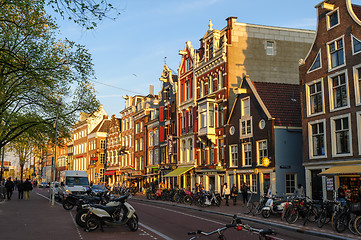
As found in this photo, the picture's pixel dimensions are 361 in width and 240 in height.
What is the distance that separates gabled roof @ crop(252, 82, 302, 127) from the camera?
1201 inches

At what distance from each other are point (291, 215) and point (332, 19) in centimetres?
1461

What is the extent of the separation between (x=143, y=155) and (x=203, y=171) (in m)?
21.6

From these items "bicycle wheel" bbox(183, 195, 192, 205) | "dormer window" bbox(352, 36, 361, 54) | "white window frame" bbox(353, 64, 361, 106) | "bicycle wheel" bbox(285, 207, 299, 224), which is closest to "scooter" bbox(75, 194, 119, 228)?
"bicycle wheel" bbox(285, 207, 299, 224)

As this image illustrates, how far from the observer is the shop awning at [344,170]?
68.6 feet

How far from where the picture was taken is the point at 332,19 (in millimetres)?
25047

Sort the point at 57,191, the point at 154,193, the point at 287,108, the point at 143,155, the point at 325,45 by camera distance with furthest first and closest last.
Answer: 1. the point at 143,155
2. the point at 154,193
3. the point at 57,191
4. the point at 287,108
5. the point at 325,45

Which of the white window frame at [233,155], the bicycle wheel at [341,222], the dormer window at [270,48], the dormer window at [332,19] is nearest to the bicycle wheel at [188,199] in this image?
the white window frame at [233,155]

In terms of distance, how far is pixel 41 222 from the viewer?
16.3 m

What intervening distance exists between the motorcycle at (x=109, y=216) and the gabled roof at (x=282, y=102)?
61.3 ft

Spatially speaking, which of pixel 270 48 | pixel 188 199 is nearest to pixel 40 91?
pixel 188 199

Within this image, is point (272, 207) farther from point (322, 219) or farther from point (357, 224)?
point (357, 224)

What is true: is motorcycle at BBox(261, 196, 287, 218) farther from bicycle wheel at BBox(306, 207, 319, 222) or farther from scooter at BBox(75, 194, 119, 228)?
scooter at BBox(75, 194, 119, 228)

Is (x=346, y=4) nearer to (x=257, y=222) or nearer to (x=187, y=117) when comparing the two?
(x=257, y=222)

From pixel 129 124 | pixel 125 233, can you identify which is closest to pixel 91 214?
pixel 125 233
